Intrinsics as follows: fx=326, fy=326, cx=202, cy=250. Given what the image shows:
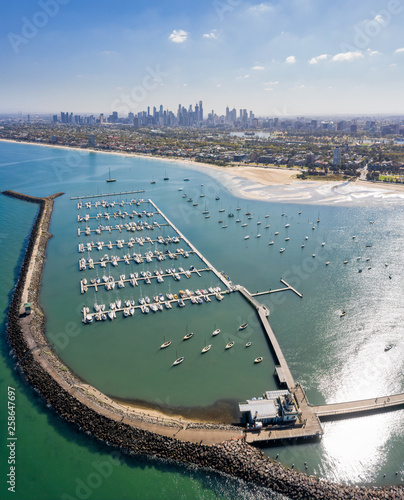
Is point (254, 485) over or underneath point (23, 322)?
underneath

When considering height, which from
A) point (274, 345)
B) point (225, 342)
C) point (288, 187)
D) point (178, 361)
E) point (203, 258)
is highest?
point (288, 187)

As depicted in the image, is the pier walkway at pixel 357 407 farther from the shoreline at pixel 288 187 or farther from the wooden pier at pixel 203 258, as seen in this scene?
the shoreline at pixel 288 187

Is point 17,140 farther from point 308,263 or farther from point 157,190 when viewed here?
point 308,263

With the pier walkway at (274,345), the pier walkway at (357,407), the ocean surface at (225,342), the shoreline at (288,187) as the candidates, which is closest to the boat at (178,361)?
Answer: the ocean surface at (225,342)

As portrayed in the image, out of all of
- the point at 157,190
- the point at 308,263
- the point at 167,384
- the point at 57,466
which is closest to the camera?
the point at 57,466

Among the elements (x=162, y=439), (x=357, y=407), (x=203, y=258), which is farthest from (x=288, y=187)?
(x=162, y=439)

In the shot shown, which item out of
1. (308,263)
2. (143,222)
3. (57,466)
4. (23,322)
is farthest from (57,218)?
(57,466)

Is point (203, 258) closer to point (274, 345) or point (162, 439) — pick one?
point (274, 345)
